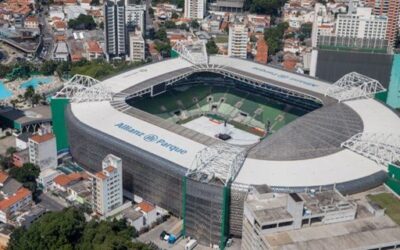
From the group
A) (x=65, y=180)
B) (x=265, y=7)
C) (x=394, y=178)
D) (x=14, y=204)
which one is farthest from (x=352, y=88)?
(x=265, y=7)

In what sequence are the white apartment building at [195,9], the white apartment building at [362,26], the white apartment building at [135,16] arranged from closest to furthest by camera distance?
the white apartment building at [362,26]
the white apartment building at [135,16]
the white apartment building at [195,9]

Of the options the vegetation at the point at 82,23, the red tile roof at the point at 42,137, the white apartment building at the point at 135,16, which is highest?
the white apartment building at the point at 135,16

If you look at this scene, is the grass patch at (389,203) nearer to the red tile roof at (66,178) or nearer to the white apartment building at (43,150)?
the red tile roof at (66,178)

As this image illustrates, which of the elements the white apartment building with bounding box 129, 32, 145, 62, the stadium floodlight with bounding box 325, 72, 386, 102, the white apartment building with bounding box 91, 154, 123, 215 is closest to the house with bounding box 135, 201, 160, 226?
the white apartment building with bounding box 91, 154, 123, 215

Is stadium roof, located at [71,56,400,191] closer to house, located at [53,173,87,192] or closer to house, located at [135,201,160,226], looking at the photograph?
house, located at [135,201,160,226]

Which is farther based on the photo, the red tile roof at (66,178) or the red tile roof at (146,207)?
the red tile roof at (66,178)

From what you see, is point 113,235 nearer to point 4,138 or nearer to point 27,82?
point 4,138

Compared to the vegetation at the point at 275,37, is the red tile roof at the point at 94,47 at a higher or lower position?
lower

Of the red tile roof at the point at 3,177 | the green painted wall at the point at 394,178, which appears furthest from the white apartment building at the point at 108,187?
the green painted wall at the point at 394,178
